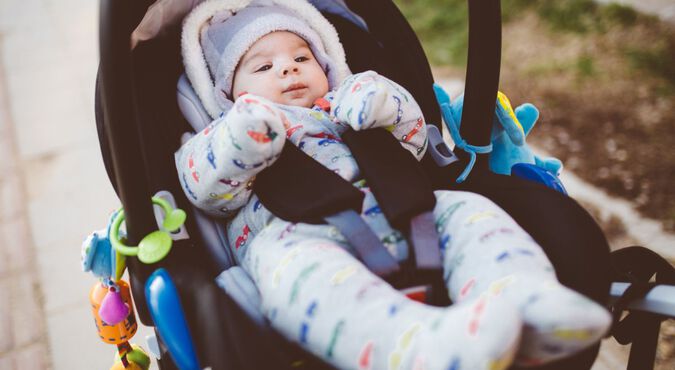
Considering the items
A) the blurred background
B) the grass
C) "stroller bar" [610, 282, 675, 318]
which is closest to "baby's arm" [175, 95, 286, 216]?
"stroller bar" [610, 282, 675, 318]

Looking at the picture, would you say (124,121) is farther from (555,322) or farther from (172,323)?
(555,322)

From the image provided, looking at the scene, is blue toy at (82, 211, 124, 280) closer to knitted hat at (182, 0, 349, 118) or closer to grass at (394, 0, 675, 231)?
knitted hat at (182, 0, 349, 118)

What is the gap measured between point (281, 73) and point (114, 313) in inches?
24.0

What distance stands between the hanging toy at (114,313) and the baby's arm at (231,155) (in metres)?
0.24

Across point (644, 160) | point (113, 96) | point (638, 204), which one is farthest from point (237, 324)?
point (644, 160)

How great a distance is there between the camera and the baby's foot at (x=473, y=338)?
708 millimetres

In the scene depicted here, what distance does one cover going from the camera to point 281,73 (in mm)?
1320

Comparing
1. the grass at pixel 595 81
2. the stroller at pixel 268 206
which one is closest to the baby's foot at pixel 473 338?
the stroller at pixel 268 206

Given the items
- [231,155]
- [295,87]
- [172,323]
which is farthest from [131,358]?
[295,87]

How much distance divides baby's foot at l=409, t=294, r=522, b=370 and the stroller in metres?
0.17

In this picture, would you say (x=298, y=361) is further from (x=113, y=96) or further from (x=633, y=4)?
(x=633, y=4)

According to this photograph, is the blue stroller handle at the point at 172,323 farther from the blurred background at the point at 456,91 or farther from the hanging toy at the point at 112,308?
the blurred background at the point at 456,91

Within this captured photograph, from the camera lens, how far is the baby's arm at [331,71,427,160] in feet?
3.73

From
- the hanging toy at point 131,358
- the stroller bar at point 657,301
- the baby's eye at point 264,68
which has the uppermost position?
the baby's eye at point 264,68
